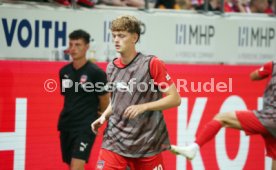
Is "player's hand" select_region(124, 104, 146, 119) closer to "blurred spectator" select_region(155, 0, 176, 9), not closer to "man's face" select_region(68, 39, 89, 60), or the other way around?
"man's face" select_region(68, 39, 89, 60)

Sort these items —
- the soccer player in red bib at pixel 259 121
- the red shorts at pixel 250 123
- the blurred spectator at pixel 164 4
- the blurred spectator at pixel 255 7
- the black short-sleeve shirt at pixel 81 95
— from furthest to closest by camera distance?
the blurred spectator at pixel 255 7
the blurred spectator at pixel 164 4
the black short-sleeve shirt at pixel 81 95
the red shorts at pixel 250 123
the soccer player in red bib at pixel 259 121

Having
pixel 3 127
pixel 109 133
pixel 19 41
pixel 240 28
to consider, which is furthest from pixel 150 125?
pixel 240 28

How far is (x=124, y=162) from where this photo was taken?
6.93m

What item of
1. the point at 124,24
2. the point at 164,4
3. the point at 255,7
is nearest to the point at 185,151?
the point at 124,24

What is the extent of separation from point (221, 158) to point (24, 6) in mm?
3705

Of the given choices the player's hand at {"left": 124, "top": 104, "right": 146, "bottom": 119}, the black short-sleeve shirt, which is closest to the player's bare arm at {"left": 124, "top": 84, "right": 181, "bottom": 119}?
the player's hand at {"left": 124, "top": 104, "right": 146, "bottom": 119}

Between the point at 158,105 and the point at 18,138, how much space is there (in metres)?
2.75

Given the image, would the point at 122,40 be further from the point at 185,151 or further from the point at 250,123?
the point at 250,123

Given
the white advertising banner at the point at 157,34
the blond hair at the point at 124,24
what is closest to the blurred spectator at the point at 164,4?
the white advertising banner at the point at 157,34

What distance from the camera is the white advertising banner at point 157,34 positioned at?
9586mm

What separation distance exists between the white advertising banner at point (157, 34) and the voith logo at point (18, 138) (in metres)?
0.95

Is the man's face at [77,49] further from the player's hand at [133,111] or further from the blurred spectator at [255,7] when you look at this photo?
the blurred spectator at [255,7]

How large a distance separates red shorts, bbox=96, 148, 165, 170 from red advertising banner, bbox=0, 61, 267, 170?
2087 millimetres

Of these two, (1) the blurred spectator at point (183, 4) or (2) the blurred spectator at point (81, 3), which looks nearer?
(2) the blurred spectator at point (81, 3)
